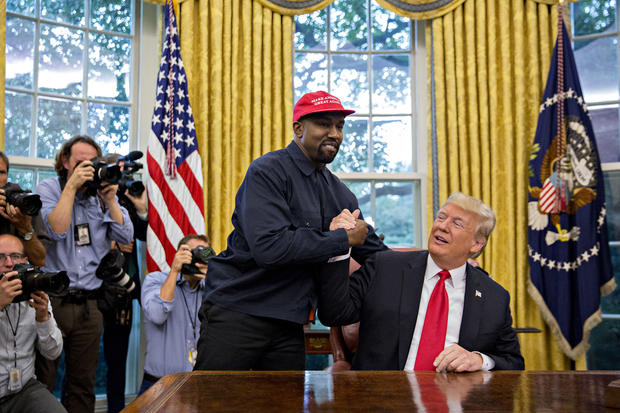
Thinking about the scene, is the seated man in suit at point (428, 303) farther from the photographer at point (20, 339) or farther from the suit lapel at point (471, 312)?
the photographer at point (20, 339)

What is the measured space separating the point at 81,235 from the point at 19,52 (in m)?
1.47

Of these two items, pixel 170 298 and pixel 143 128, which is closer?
pixel 170 298

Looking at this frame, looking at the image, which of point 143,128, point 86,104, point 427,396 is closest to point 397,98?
point 143,128

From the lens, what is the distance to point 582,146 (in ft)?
13.5

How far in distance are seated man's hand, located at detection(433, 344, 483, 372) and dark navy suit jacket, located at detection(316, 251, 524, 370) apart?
21 centimetres

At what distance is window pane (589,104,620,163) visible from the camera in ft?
14.2

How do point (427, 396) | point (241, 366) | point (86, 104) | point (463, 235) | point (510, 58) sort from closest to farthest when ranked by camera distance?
point (427, 396) → point (241, 366) → point (463, 235) → point (86, 104) → point (510, 58)

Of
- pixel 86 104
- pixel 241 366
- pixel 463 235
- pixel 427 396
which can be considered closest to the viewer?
pixel 427 396

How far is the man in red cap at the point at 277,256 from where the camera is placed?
5.83 feet

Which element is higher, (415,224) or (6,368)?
(415,224)

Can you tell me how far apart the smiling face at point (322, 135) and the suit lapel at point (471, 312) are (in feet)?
1.98

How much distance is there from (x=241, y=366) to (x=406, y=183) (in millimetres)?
2951

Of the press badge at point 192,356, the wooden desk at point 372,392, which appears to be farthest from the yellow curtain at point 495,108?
the wooden desk at point 372,392

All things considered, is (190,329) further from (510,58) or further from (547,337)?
(510,58)
